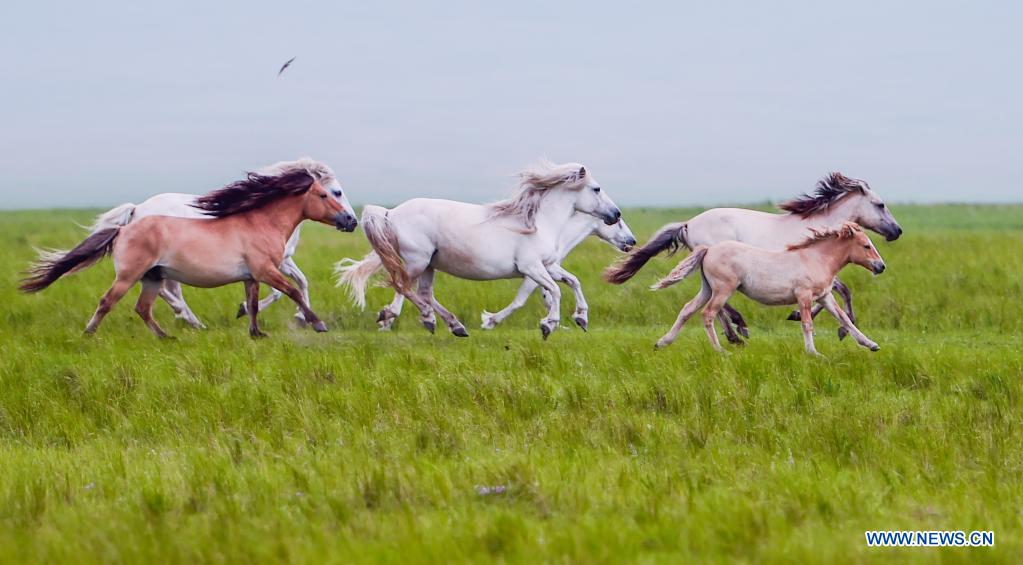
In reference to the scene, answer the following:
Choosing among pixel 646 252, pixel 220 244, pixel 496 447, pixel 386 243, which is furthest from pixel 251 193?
pixel 496 447

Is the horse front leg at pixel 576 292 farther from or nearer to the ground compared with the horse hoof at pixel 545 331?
farther from the ground

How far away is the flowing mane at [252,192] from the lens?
11.8 metres

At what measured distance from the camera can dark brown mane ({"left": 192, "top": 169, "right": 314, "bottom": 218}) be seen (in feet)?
38.5

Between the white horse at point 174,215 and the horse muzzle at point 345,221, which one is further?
the white horse at point 174,215

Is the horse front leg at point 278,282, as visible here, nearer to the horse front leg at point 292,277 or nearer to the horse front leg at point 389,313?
the horse front leg at point 389,313

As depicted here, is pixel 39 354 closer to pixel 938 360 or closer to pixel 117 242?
pixel 117 242

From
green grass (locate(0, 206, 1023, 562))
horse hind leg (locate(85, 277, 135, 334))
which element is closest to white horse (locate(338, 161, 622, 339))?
green grass (locate(0, 206, 1023, 562))

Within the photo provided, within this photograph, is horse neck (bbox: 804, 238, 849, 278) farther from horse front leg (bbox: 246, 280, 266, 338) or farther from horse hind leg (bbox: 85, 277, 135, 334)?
horse hind leg (bbox: 85, 277, 135, 334)

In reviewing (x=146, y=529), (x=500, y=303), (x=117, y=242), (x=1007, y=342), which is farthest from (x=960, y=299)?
(x=146, y=529)

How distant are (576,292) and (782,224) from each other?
2.46 m

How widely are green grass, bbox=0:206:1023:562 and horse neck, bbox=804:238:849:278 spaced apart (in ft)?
2.65

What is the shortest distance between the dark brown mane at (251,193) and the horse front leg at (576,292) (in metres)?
2.85

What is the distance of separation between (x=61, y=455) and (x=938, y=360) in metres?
7.10

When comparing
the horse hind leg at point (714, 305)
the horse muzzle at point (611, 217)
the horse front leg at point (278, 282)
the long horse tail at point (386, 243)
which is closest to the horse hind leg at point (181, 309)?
the horse front leg at point (278, 282)
